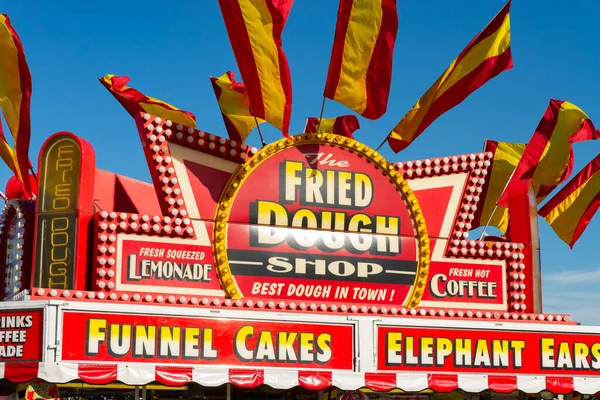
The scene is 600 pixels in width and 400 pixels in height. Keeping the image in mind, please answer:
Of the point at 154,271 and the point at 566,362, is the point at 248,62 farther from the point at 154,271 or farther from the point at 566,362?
the point at 566,362

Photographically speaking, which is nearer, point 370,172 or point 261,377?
point 261,377

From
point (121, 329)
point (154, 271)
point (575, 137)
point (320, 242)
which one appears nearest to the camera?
point (121, 329)

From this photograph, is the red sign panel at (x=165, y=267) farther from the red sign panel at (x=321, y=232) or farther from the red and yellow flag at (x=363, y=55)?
the red and yellow flag at (x=363, y=55)

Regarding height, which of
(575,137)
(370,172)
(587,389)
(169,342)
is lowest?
(587,389)

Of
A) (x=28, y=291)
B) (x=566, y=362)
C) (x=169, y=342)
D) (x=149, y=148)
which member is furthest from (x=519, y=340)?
(x=28, y=291)

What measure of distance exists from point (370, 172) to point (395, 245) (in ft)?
4.86

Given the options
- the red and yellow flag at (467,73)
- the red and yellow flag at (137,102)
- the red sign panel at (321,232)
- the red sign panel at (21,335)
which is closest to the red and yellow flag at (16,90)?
the red and yellow flag at (137,102)

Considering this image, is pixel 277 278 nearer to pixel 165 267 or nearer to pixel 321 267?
pixel 321 267

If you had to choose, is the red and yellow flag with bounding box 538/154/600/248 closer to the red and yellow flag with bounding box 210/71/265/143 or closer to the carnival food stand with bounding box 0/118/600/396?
the carnival food stand with bounding box 0/118/600/396

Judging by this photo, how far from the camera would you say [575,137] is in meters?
20.5

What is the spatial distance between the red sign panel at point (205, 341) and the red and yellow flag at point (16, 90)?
4285mm

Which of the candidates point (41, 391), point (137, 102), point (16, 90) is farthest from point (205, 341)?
point (137, 102)

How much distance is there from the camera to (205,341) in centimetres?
1400

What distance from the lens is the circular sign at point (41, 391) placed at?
1311 centimetres
